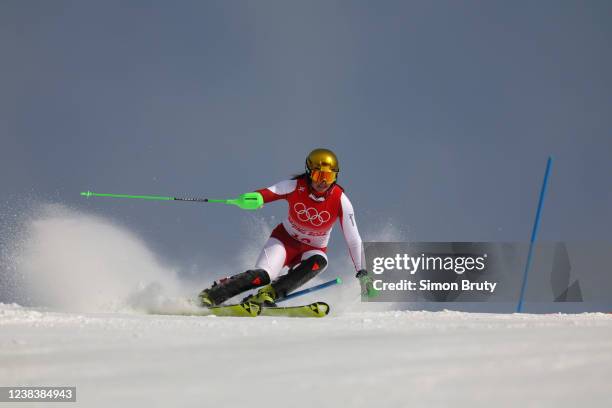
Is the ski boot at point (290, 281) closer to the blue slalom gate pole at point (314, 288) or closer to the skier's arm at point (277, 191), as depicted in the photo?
the blue slalom gate pole at point (314, 288)

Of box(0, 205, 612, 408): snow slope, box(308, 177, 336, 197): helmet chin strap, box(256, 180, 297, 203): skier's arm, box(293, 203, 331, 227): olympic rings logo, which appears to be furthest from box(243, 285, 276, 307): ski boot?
box(0, 205, 612, 408): snow slope

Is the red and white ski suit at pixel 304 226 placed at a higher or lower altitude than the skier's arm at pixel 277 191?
lower

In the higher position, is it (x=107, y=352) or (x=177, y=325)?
(x=177, y=325)

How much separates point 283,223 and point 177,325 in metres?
3.37

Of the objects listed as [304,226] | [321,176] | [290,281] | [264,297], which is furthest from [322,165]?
[264,297]

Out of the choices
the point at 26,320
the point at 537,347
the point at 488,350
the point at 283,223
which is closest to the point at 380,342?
the point at 488,350

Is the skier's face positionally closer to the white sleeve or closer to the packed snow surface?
the white sleeve

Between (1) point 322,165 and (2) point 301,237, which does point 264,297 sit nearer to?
(2) point 301,237

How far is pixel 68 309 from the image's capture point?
20.8ft

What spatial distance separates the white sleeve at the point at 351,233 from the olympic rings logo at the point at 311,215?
0.22 metres

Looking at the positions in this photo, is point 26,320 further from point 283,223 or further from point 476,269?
point 476,269

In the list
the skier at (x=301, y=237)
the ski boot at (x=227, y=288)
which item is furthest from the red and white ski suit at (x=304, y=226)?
the ski boot at (x=227, y=288)

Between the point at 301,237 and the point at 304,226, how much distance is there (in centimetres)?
17

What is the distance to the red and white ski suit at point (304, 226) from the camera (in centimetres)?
647
